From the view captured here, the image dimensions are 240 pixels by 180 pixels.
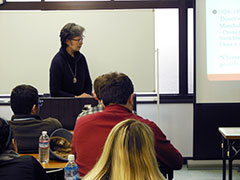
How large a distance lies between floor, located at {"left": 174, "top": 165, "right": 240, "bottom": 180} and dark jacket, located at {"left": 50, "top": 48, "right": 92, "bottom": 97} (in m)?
1.50

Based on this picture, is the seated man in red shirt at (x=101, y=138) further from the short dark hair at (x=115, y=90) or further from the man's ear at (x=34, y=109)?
the man's ear at (x=34, y=109)

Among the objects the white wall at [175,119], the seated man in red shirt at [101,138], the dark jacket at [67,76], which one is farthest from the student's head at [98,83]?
the white wall at [175,119]

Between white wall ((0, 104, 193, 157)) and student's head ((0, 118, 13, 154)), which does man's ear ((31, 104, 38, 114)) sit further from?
white wall ((0, 104, 193, 157))

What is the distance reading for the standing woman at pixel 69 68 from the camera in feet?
12.7

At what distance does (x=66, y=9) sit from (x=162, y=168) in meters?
3.18

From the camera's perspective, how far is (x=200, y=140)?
4.88 meters

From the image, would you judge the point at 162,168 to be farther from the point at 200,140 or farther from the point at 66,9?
the point at 66,9

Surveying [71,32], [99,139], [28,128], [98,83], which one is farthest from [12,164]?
[71,32]

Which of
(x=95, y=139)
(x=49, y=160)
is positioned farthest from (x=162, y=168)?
(x=49, y=160)

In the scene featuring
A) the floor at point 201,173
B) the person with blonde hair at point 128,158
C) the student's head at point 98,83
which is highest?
the student's head at point 98,83

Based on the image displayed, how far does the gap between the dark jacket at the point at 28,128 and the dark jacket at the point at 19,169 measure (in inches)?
39.0

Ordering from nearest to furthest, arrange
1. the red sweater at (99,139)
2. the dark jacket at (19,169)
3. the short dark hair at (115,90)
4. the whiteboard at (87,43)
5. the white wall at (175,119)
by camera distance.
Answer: the dark jacket at (19,169), the red sweater at (99,139), the short dark hair at (115,90), the whiteboard at (87,43), the white wall at (175,119)

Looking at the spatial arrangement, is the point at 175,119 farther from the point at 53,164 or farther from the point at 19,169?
the point at 19,169

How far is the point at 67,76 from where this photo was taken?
3.97 m
